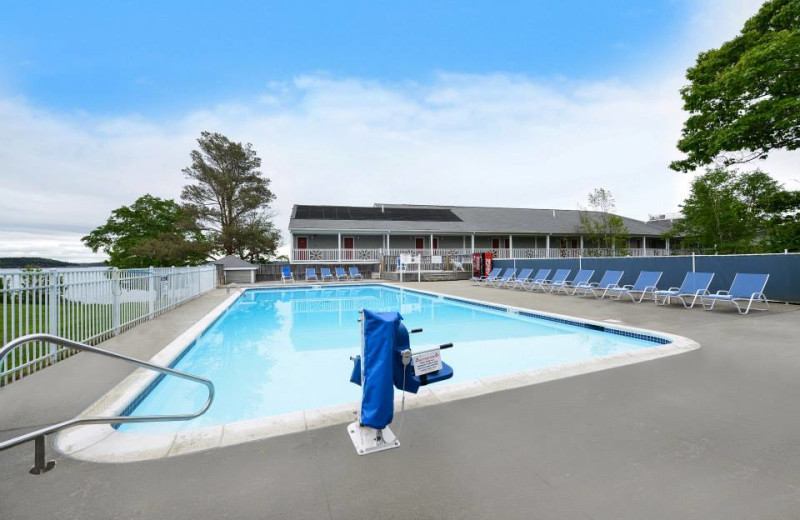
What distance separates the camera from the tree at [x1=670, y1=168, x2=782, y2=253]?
31.2 m

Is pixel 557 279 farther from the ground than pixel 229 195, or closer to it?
closer to it

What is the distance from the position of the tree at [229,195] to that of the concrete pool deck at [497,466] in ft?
82.5

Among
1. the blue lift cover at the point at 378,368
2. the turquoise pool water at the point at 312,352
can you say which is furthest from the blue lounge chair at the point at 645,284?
the blue lift cover at the point at 378,368

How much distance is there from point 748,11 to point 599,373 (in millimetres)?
21121

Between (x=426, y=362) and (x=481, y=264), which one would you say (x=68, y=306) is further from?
(x=481, y=264)

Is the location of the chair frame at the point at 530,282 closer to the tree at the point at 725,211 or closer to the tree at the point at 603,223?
the tree at the point at 603,223

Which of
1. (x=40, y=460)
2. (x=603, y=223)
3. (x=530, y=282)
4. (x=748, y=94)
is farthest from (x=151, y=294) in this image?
(x=603, y=223)

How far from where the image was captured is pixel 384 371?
102 inches

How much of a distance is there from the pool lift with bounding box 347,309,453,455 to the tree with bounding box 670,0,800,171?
18.5m

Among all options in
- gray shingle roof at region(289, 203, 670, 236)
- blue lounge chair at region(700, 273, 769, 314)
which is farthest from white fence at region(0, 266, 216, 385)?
gray shingle roof at region(289, 203, 670, 236)

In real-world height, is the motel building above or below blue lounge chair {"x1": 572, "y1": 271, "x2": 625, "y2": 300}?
above

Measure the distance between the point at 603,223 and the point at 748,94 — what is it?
15.7 m

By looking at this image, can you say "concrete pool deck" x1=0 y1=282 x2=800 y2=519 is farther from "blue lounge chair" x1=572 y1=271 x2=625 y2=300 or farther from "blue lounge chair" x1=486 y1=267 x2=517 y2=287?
"blue lounge chair" x1=486 y1=267 x2=517 y2=287

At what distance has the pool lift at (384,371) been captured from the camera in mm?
2590
